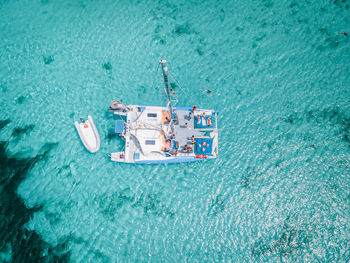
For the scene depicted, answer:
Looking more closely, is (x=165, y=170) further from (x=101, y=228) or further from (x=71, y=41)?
(x=71, y=41)

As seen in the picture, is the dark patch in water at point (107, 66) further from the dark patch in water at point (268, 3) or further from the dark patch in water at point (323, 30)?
the dark patch in water at point (323, 30)

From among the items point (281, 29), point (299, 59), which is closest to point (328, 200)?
point (299, 59)

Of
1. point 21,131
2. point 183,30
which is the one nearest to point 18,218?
point 21,131

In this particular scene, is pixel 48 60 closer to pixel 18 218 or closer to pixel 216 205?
pixel 18 218

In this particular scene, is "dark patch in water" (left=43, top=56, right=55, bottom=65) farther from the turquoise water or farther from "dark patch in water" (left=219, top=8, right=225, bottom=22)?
"dark patch in water" (left=219, top=8, right=225, bottom=22)

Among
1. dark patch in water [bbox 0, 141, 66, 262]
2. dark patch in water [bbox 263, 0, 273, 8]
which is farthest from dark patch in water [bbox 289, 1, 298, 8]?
dark patch in water [bbox 0, 141, 66, 262]

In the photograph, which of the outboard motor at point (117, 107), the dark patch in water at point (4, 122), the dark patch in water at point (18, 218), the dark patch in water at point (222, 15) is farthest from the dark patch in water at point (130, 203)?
the dark patch in water at point (222, 15)
